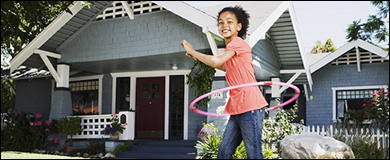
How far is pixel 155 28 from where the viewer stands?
11281 millimetres

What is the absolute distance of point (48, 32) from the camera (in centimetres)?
1209

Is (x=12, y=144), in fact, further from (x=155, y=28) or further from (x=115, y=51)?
(x=155, y=28)

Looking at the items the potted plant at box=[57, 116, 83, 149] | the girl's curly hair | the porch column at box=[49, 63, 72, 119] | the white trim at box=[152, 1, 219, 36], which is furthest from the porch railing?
the girl's curly hair

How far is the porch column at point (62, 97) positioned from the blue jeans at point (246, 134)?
9752 millimetres

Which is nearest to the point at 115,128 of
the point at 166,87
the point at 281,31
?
the point at 166,87

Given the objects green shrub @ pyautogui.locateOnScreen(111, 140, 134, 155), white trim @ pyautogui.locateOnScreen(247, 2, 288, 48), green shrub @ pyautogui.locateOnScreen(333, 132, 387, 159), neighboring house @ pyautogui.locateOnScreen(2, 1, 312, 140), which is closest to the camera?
green shrub @ pyautogui.locateOnScreen(333, 132, 387, 159)

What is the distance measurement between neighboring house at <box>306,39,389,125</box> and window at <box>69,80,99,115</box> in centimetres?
699

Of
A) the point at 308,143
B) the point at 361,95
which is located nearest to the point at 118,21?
the point at 308,143

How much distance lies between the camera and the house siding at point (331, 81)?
14680mm

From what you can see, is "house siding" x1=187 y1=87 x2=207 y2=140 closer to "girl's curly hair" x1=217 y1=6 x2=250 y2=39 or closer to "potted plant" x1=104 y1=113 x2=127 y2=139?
"potted plant" x1=104 y1=113 x2=127 y2=139

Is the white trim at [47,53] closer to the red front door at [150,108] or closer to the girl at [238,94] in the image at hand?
the red front door at [150,108]

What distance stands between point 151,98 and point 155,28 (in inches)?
125

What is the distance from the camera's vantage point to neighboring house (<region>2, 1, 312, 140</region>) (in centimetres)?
1075

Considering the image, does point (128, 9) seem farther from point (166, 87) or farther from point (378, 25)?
point (378, 25)
